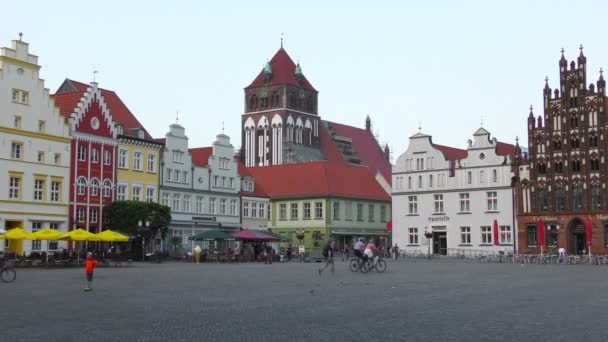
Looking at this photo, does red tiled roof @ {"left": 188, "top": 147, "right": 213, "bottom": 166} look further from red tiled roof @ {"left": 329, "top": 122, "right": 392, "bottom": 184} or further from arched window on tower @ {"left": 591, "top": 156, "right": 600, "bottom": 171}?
red tiled roof @ {"left": 329, "top": 122, "right": 392, "bottom": 184}

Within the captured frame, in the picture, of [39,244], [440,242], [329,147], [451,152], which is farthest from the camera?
[329,147]

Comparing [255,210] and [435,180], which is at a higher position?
[435,180]

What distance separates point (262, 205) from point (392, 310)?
6733 centimetres

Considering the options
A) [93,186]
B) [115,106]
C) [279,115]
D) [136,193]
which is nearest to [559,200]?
[136,193]

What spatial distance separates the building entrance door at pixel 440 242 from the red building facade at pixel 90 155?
3368 cm

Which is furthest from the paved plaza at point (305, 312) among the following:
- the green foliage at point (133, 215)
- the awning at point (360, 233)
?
the awning at point (360, 233)

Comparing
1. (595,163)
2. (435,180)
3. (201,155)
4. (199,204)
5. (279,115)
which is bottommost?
(199,204)

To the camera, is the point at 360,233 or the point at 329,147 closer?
the point at 360,233

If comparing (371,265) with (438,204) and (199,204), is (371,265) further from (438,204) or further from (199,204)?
(438,204)

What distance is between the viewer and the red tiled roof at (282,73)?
5020 inches

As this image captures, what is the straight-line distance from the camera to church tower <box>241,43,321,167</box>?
12094 cm

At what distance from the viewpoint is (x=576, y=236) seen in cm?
7375

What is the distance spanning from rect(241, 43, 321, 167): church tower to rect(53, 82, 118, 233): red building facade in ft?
176

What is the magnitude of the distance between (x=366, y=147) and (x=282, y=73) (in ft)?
63.8
